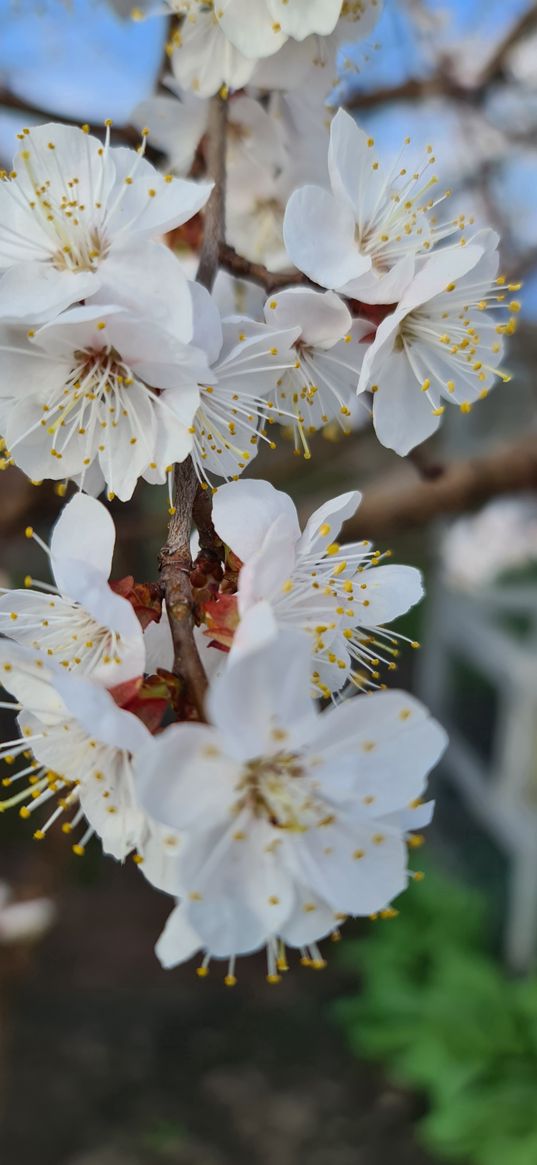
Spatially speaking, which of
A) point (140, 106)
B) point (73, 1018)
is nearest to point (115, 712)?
point (140, 106)

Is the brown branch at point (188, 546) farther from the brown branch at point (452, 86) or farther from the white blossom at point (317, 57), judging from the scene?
the brown branch at point (452, 86)

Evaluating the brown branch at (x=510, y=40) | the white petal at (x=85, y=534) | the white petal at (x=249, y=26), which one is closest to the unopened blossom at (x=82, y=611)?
the white petal at (x=85, y=534)

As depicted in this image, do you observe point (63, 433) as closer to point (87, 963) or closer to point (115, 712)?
point (115, 712)

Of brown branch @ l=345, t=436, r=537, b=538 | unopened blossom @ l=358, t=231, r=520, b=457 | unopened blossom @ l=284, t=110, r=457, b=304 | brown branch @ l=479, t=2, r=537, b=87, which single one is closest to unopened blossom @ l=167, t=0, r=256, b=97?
unopened blossom @ l=284, t=110, r=457, b=304

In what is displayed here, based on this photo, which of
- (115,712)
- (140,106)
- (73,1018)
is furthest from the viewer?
(73,1018)

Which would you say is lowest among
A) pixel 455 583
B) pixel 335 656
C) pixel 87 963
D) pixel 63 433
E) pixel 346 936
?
pixel 346 936

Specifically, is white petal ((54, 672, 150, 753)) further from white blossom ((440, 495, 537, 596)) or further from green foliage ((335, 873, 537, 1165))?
white blossom ((440, 495, 537, 596))
